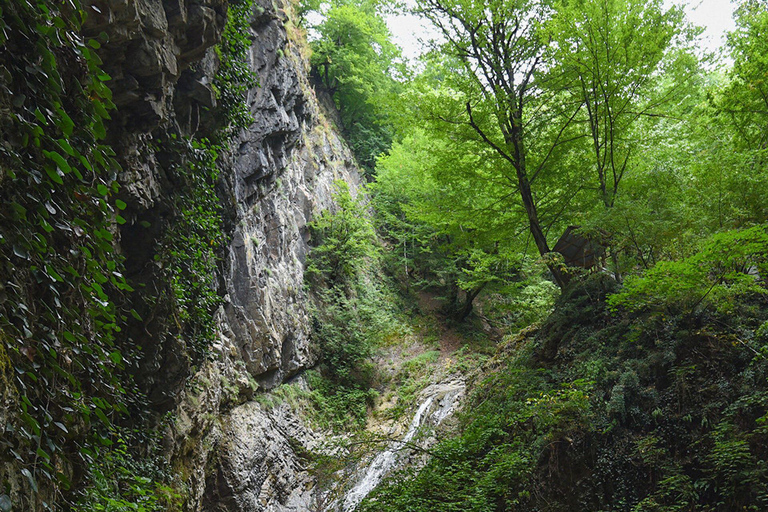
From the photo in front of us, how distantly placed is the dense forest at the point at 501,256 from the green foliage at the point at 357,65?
8.42 m

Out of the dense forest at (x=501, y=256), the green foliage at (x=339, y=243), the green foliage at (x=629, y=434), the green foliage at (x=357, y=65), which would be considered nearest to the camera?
the dense forest at (x=501, y=256)

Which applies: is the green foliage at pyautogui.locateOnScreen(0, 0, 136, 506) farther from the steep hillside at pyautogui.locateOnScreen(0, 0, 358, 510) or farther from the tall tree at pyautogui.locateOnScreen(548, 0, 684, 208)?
the tall tree at pyautogui.locateOnScreen(548, 0, 684, 208)

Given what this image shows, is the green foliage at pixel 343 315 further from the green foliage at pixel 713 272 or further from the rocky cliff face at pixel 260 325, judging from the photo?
the green foliage at pixel 713 272

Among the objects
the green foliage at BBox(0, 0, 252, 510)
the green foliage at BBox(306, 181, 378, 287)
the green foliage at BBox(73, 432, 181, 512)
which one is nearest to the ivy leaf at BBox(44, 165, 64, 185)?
the green foliage at BBox(0, 0, 252, 510)

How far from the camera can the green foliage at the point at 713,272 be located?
4680mm

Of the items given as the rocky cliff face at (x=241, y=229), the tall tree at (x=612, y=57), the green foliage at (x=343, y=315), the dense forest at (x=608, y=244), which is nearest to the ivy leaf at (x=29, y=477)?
the rocky cliff face at (x=241, y=229)

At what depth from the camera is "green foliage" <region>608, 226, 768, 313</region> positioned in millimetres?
4680

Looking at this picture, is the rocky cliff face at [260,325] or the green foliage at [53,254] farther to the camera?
the rocky cliff face at [260,325]

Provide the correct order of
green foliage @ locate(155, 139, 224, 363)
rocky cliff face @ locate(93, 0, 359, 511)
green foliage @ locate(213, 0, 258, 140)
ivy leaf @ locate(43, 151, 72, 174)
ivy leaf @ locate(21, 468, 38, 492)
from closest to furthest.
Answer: ivy leaf @ locate(21, 468, 38, 492)
ivy leaf @ locate(43, 151, 72, 174)
rocky cliff face @ locate(93, 0, 359, 511)
green foliage @ locate(155, 139, 224, 363)
green foliage @ locate(213, 0, 258, 140)

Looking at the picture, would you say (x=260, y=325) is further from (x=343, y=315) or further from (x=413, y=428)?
(x=413, y=428)

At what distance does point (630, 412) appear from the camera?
5352mm

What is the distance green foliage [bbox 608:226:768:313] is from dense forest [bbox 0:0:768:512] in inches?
1.4

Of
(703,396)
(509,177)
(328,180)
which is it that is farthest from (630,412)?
(328,180)

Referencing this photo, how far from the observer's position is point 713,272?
19.4ft
